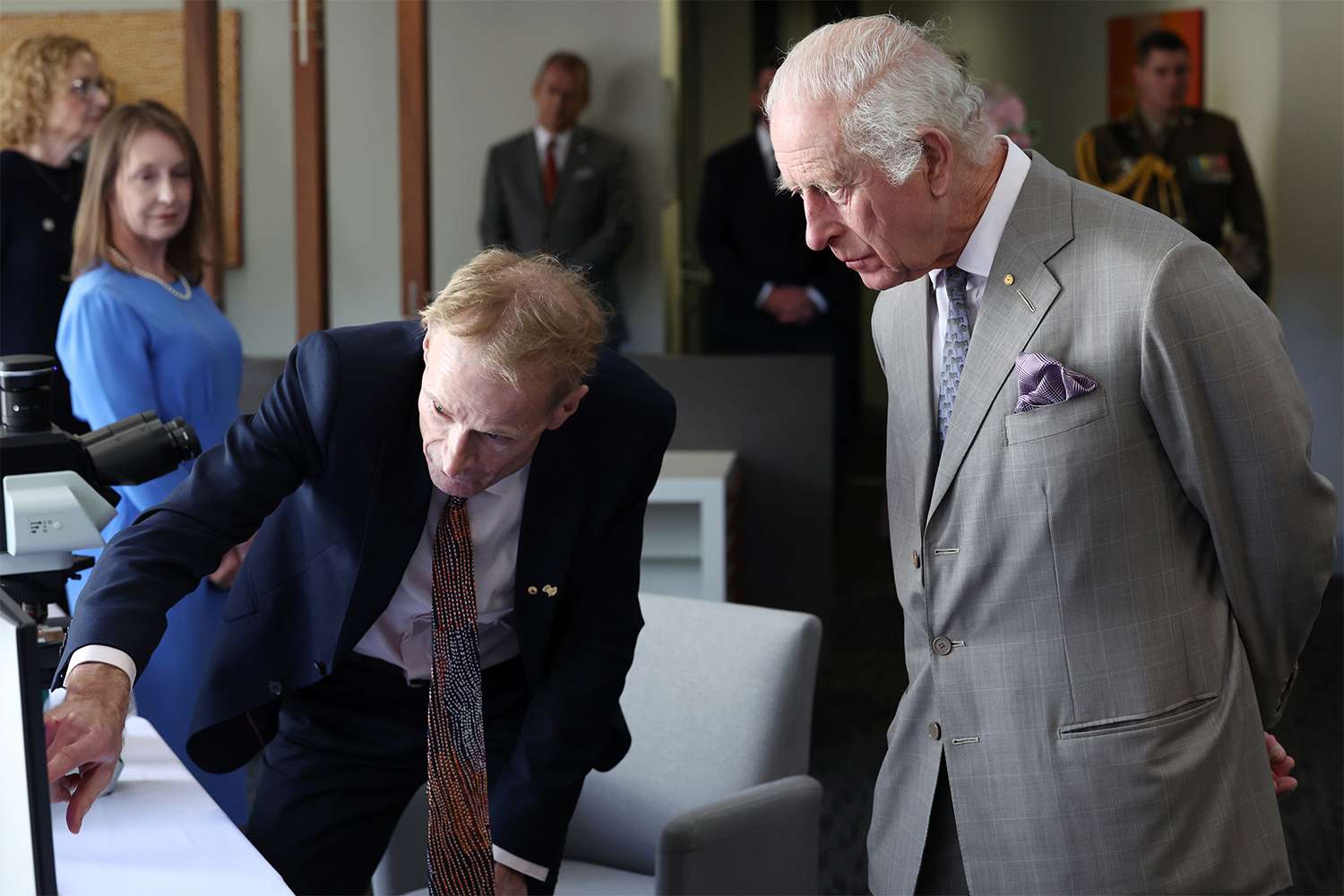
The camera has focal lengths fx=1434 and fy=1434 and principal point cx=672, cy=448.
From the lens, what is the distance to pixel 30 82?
140 inches

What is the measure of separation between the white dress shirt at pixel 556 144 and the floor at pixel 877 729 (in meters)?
2.25

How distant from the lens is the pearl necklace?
2902 millimetres

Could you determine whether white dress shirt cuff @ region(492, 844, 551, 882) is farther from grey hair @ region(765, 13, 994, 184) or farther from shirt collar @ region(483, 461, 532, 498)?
grey hair @ region(765, 13, 994, 184)

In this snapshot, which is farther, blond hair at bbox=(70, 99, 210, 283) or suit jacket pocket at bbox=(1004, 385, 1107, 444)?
blond hair at bbox=(70, 99, 210, 283)

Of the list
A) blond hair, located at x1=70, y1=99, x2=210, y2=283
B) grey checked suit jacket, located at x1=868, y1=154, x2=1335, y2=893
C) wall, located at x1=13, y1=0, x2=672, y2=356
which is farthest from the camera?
wall, located at x1=13, y1=0, x2=672, y2=356

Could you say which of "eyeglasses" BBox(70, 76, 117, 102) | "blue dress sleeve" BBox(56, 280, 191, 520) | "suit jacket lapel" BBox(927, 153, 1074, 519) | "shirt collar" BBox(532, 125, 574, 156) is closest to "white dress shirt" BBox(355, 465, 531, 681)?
"suit jacket lapel" BBox(927, 153, 1074, 519)

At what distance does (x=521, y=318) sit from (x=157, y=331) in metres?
1.49

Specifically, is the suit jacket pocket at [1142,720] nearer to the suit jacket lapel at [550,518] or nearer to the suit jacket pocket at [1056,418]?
the suit jacket pocket at [1056,418]

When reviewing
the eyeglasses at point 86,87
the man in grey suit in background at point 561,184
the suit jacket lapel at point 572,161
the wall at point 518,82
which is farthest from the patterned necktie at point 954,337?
the wall at point 518,82

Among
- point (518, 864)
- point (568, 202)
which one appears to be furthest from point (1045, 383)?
point (568, 202)

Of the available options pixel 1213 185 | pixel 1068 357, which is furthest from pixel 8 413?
pixel 1213 185

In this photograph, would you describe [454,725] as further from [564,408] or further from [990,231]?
[990,231]

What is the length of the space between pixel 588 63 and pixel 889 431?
5.57 meters

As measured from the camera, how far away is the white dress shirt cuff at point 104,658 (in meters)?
1.54
